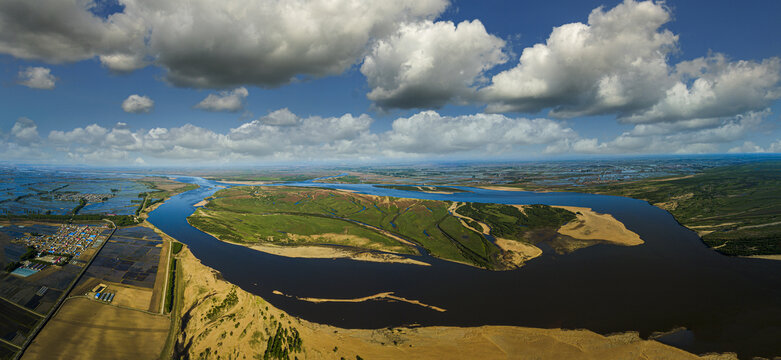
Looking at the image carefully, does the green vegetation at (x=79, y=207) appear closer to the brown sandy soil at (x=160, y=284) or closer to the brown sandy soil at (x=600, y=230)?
the brown sandy soil at (x=160, y=284)

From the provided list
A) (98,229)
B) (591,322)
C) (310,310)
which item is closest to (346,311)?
(310,310)

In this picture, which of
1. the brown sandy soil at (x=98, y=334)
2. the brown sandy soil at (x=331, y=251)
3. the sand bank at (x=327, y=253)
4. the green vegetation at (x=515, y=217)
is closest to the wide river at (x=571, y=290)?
the sand bank at (x=327, y=253)

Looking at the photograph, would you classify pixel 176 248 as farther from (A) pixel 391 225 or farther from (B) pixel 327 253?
(A) pixel 391 225

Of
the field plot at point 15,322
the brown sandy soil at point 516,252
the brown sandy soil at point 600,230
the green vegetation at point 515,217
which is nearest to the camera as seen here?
the field plot at point 15,322

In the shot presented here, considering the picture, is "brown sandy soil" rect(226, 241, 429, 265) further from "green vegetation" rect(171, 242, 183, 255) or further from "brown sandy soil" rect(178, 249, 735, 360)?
"brown sandy soil" rect(178, 249, 735, 360)

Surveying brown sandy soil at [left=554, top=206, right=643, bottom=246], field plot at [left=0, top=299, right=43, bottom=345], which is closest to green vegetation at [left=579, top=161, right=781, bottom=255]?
brown sandy soil at [left=554, top=206, right=643, bottom=246]

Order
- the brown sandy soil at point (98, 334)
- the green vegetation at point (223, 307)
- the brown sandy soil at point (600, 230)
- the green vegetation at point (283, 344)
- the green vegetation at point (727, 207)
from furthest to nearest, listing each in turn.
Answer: the brown sandy soil at point (600, 230) → the green vegetation at point (727, 207) → the green vegetation at point (223, 307) → the green vegetation at point (283, 344) → the brown sandy soil at point (98, 334)

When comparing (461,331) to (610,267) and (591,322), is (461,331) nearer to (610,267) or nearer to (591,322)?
(591,322)
